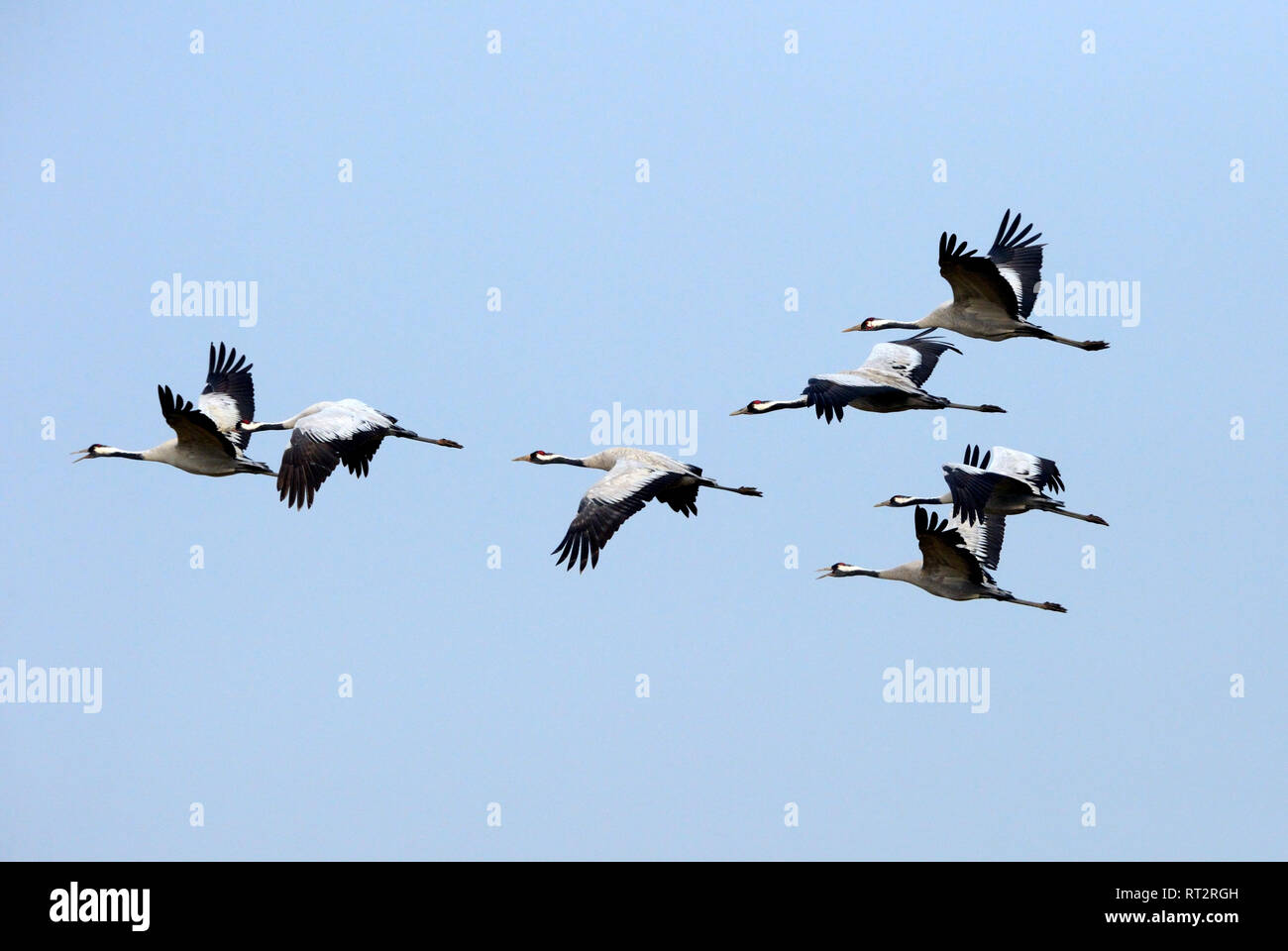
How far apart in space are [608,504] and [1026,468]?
535 cm

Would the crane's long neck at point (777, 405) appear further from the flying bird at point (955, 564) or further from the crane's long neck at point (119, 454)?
the crane's long neck at point (119, 454)

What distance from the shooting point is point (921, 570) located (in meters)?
20.9

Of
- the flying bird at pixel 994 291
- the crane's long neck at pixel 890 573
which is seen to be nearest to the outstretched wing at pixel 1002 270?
the flying bird at pixel 994 291

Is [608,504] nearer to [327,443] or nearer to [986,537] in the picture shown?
[327,443]

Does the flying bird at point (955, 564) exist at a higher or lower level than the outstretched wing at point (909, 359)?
lower

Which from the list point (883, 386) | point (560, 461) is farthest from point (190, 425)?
point (883, 386)

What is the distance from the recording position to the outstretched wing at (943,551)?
63.3 feet

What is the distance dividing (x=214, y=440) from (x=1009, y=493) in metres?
8.41

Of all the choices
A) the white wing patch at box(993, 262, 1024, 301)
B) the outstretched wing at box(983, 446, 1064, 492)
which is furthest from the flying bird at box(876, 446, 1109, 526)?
the white wing patch at box(993, 262, 1024, 301)

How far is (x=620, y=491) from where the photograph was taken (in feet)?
61.7

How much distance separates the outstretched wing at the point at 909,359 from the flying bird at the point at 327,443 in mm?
5058

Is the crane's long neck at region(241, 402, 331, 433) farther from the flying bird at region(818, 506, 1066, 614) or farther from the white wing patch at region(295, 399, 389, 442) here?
the flying bird at region(818, 506, 1066, 614)
